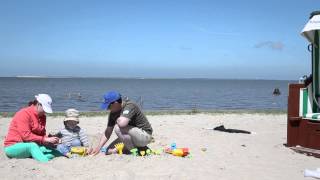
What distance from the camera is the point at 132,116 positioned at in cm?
679

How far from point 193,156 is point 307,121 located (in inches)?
98.0

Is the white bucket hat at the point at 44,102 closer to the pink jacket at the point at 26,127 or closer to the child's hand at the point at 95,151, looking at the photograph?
the pink jacket at the point at 26,127

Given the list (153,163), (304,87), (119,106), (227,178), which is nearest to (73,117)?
(119,106)

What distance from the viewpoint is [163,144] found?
8688mm

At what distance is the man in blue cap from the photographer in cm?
671

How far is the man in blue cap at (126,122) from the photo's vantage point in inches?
264

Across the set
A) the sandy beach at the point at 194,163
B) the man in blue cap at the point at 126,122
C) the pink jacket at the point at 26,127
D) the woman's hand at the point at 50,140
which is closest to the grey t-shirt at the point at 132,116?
the man in blue cap at the point at 126,122

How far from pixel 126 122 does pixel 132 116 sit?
0.67 ft

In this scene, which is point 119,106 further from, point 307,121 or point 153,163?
point 307,121

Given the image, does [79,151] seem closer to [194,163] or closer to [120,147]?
[120,147]

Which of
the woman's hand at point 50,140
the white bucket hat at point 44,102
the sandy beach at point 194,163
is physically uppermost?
the white bucket hat at point 44,102

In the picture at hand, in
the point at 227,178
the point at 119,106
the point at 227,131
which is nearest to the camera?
the point at 227,178

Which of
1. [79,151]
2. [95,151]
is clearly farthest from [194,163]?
[79,151]

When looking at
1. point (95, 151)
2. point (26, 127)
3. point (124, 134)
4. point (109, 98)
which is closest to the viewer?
point (26, 127)
